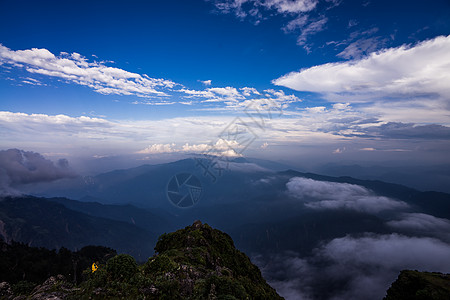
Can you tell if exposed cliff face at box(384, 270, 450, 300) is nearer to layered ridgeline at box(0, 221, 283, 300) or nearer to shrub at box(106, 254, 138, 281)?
layered ridgeline at box(0, 221, 283, 300)

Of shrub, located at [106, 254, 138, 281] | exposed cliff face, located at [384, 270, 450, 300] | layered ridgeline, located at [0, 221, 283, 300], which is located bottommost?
exposed cliff face, located at [384, 270, 450, 300]

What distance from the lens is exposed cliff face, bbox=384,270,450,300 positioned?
23.6m

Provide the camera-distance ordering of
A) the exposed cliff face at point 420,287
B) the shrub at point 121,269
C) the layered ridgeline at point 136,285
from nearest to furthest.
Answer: the layered ridgeline at point 136,285 < the shrub at point 121,269 < the exposed cliff face at point 420,287

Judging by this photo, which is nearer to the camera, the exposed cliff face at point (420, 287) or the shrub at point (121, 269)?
the shrub at point (121, 269)

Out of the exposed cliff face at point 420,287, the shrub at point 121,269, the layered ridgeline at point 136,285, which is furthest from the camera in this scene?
the exposed cliff face at point 420,287

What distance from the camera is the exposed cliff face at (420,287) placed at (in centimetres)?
2358

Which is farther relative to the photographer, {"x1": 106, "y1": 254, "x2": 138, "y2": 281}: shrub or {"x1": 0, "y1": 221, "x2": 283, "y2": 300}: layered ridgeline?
{"x1": 106, "y1": 254, "x2": 138, "y2": 281}: shrub

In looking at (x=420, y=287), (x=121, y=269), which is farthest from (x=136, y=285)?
(x=420, y=287)

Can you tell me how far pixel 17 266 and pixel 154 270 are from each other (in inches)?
3847

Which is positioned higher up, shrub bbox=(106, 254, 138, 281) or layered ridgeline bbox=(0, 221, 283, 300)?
shrub bbox=(106, 254, 138, 281)

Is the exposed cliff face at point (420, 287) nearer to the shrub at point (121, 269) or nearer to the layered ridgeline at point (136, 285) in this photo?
the layered ridgeline at point (136, 285)

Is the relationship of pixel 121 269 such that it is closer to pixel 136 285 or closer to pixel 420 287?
pixel 136 285

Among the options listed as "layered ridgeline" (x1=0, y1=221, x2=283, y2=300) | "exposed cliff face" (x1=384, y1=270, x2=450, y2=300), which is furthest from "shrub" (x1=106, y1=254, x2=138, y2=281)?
"exposed cliff face" (x1=384, y1=270, x2=450, y2=300)

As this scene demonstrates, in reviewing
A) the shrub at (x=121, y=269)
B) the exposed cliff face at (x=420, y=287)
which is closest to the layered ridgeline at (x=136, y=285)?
the shrub at (x=121, y=269)
